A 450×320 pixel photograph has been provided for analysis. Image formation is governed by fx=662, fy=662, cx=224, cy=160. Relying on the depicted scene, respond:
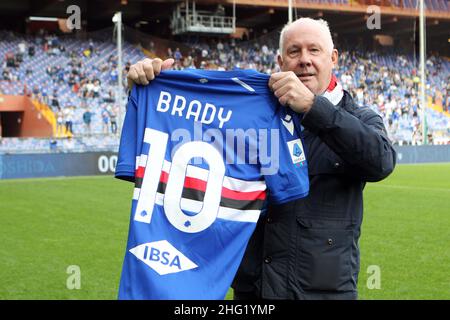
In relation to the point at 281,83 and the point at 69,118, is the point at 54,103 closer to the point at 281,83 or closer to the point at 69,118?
the point at 69,118

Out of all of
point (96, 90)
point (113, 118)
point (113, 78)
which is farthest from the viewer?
point (113, 78)

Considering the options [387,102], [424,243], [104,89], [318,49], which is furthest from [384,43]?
[318,49]

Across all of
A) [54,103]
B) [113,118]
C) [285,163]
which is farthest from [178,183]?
[54,103]

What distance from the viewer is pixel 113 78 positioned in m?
29.6

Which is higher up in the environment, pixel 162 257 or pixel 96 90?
pixel 96 90

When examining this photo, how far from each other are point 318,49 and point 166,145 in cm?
74

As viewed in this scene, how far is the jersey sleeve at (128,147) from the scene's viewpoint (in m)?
2.78

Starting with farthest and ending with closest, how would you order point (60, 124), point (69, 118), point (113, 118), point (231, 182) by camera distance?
1. point (113, 118)
2. point (69, 118)
3. point (60, 124)
4. point (231, 182)

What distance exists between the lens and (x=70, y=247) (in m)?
8.44

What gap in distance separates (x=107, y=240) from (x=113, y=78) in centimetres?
2149

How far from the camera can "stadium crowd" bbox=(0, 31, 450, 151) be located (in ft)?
87.6

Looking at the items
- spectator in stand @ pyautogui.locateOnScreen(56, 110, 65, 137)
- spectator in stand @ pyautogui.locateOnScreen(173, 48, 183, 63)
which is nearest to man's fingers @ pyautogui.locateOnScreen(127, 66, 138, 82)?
spectator in stand @ pyautogui.locateOnScreen(56, 110, 65, 137)

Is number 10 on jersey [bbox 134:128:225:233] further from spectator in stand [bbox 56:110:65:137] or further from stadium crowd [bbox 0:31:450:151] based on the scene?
spectator in stand [bbox 56:110:65:137]

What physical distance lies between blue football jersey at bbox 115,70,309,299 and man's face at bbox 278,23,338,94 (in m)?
0.16
